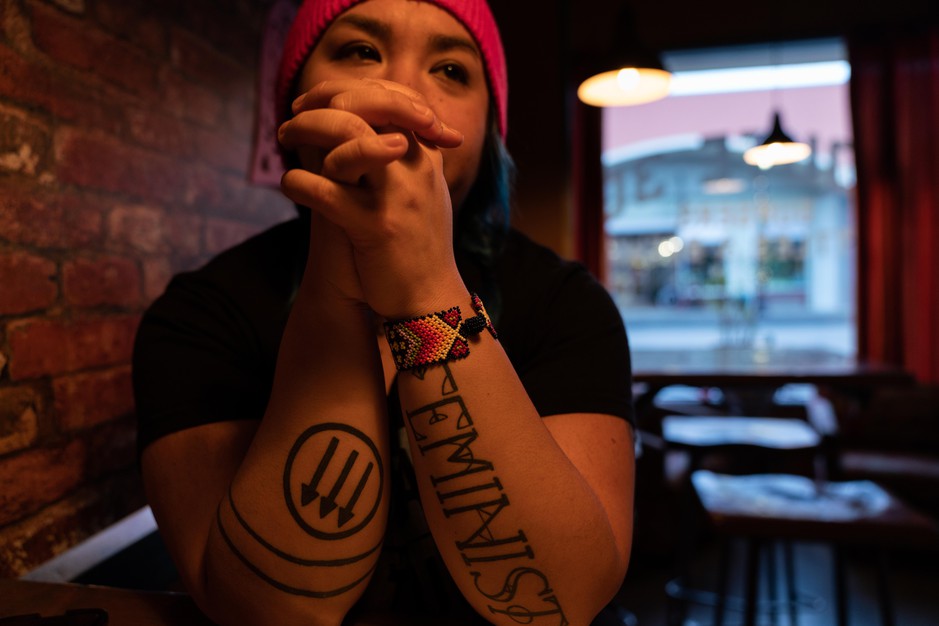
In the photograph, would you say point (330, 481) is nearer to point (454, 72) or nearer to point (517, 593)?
point (517, 593)

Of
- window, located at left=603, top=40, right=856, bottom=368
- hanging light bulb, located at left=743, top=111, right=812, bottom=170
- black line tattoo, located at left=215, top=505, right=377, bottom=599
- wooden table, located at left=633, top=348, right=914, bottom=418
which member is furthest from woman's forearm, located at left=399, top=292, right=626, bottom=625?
window, located at left=603, top=40, right=856, bottom=368

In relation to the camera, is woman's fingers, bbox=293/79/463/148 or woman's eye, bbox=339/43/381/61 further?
woman's eye, bbox=339/43/381/61

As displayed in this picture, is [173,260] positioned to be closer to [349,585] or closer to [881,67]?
[349,585]

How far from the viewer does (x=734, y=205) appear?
15.2ft

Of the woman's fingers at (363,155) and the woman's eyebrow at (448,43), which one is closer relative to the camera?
the woman's fingers at (363,155)

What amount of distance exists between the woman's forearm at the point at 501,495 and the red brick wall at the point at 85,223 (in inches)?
27.1

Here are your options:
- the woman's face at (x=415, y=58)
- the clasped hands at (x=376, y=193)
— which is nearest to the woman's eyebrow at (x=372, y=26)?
the woman's face at (x=415, y=58)

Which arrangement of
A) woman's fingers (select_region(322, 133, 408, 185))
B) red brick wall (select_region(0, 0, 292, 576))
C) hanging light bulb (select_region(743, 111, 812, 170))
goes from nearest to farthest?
woman's fingers (select_region(322, 133, 408, 185)) → red brick wall (select_region(0, 0, 292, 576)) → hanging light bulb (select_region(743, 111, 812, 170))

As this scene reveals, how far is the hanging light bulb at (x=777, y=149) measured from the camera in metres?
3.30

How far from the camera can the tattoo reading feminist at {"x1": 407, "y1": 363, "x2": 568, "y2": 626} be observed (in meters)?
0.60

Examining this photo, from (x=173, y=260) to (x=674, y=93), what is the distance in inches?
166

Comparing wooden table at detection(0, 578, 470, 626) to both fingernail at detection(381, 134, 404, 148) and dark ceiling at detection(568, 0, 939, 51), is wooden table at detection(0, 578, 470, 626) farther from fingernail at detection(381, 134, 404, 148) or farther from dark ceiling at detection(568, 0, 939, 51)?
dark ceiling at detection(568, 0, 939, 51)

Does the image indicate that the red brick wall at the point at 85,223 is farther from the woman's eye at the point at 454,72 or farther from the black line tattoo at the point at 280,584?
the woman's eye at the point at 454,72

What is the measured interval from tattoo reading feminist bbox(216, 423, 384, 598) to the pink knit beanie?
562 millimetres
